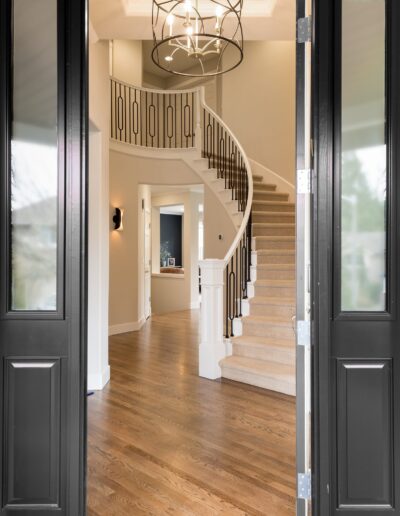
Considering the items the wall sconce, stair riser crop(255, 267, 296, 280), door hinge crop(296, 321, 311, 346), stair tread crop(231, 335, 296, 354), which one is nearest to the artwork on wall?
the wall sconce

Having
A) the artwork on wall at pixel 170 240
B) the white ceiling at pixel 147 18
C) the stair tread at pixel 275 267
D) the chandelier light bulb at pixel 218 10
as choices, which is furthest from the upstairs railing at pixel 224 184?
the artwork on wall at pixel 170 240

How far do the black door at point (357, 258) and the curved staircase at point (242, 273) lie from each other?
2.00 m

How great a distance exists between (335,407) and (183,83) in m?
9.24

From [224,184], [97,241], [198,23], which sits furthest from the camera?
[224,184]

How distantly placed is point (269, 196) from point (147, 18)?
13.1 ft

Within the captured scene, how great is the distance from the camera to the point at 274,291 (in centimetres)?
495

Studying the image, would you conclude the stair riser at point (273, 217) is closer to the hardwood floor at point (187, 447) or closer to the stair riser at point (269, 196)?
the stair riser at point (269, 196)

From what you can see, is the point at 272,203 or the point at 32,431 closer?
the point at 32,431

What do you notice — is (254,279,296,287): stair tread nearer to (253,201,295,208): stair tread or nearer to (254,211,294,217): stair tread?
(254,211,294,217): stair tread

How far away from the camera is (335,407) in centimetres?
190

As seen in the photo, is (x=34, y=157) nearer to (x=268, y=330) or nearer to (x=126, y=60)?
(x=268, y=330)

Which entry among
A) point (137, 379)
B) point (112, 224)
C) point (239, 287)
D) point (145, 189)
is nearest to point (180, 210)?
point (145, 189)

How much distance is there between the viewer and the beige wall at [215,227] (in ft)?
22.1

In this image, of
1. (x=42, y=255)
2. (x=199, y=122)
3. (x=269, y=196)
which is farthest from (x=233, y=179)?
(x=42, y=255)
